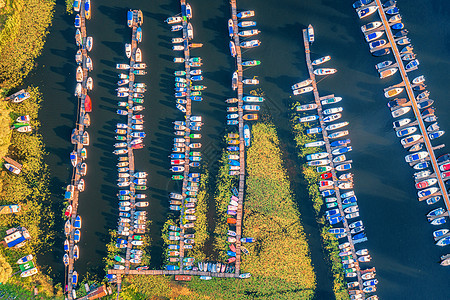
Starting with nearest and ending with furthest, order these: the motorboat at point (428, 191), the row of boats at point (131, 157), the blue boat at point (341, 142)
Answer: the motorboat at point (428, 191) → the blue boat at point (341, 142) → the row of boats at point (131, 157)

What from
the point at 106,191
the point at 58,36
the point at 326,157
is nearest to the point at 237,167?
the point at 326,157

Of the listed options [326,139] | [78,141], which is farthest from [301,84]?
[78,141]

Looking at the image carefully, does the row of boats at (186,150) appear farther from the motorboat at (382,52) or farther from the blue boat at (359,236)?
the motorboat at (382,52)

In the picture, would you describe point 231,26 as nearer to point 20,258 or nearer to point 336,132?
point 336,132

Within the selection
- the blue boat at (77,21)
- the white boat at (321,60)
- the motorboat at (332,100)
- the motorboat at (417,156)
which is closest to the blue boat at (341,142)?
the motorboat at (332,100)

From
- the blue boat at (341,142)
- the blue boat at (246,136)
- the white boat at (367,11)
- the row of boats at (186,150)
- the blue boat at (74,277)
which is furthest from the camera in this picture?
the blue boat at (74,277)

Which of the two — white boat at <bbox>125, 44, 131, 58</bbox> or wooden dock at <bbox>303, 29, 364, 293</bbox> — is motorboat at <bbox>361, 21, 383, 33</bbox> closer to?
wooden dock at <bbox>303, 29, 364, 293</bbox>
